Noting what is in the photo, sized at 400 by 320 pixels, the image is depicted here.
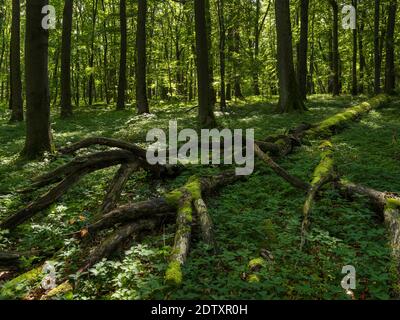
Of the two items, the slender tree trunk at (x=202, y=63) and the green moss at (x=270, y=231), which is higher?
the slender tree trunk at (x=202, y=63)

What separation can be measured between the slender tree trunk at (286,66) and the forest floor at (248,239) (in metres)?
9.16

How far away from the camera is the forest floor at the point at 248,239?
Answer: 4.73m

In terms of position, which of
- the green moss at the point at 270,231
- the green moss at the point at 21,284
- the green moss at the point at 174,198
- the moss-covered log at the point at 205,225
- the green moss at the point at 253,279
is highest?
the green moss at the point at 174,198

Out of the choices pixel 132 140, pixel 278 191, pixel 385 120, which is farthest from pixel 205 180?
pixel 385 120

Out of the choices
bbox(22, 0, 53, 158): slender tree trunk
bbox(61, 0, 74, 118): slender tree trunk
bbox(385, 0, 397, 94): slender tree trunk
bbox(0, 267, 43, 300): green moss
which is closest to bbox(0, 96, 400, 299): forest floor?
bbox(0, 267, 43, 300): green moss

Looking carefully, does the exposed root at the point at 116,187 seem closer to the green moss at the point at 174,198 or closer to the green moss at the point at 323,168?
the green moss at the point at 174,198

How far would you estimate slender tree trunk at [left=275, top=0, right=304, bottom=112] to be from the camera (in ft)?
64.3

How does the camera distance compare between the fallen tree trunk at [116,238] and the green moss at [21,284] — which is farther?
the fallen tree trunk at [116,238]

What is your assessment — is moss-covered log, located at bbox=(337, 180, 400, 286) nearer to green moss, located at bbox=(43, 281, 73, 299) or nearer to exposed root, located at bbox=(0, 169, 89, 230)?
green moss, located at bbox=(43, 281, 73, 299)

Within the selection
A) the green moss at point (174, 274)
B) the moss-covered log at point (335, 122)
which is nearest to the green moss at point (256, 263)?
the green moss at point (174, 274)

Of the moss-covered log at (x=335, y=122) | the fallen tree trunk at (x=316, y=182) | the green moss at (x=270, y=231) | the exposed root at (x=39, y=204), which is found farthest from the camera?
the moss-covered log at (x=335, y=122)

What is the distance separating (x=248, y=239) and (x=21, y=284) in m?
3.12

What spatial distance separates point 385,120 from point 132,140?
33.1 ft

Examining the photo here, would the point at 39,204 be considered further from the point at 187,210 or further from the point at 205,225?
the point at 205,225
